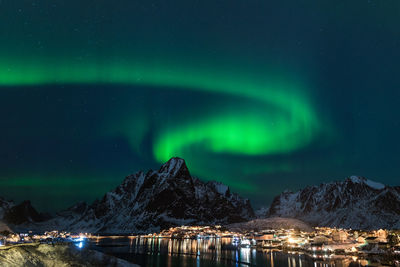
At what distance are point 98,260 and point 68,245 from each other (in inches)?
285

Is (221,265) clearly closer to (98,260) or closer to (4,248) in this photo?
(98,260)

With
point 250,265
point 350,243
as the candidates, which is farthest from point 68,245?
point 350,243

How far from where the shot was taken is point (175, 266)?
87.0 m

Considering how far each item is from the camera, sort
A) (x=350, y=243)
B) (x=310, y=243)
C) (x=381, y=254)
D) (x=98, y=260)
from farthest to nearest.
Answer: (x=310, y=243)
(x=350, y=243)
(x=381, y=254)
(x=98, y=260)

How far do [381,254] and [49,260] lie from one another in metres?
112

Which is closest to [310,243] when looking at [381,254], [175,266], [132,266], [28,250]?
[381,254]

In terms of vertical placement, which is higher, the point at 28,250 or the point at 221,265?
the point at 28,250

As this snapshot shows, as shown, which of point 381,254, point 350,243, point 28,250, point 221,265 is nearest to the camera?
point 28,250

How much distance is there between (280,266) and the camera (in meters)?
87.6

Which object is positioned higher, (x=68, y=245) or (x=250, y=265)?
(x=68, y=245)

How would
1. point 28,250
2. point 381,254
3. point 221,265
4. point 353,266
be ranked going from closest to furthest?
Result: 1. point 28,250
2. point 353,266
3. point 221,265
4. point 381,254

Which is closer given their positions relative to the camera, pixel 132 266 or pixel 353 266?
pixel 132 266

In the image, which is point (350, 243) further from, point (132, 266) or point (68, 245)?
point (68, 245)

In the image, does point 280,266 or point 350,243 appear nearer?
point 280,266
